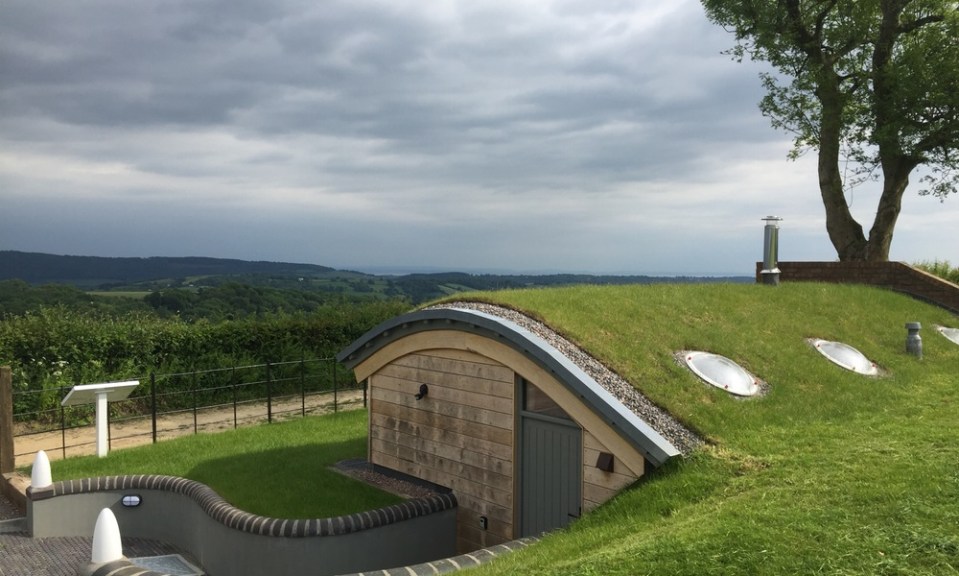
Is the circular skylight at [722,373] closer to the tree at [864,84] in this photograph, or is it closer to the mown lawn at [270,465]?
the mown lawn at [270,465]

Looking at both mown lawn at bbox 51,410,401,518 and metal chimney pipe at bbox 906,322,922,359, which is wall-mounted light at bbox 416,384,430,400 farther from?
metal chimney pipe at bbox 906,322,922,359

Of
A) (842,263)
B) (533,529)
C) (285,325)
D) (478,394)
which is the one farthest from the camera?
(285,325)

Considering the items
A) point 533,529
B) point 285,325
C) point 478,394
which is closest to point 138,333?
point 285,325

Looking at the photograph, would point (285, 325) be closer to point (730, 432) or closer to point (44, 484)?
point (44, 484)

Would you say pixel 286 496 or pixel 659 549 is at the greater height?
pixel 659 549

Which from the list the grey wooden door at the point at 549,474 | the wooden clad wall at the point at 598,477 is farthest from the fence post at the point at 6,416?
the wooden clad wall at the point at 598,477

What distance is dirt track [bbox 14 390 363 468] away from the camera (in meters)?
15.8

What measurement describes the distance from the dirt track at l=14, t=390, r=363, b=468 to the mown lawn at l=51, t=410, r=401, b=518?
55.3 inches

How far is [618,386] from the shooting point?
8.99 metres

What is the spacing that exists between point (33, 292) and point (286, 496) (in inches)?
777

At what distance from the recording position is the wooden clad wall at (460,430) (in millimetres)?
9789

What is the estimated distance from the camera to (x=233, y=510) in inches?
386

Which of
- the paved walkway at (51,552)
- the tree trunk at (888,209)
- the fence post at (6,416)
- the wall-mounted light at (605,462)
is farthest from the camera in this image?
the tree trunk at (888,209)

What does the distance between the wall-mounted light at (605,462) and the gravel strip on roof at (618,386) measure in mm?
620
